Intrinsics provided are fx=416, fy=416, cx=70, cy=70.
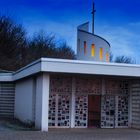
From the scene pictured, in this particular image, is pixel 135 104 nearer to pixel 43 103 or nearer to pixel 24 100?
pixel 43 103

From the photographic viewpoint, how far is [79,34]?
2486cm

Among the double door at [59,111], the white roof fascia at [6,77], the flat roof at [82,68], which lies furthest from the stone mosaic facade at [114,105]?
the white roof fascia at [6,77]

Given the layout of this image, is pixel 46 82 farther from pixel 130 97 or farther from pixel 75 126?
pixel 130 97

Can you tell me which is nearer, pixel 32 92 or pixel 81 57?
pixel 32 92

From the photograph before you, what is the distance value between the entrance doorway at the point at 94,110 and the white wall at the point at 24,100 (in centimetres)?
325

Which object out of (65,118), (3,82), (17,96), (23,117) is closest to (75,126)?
(65,118)

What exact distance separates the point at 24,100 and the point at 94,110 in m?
4.87

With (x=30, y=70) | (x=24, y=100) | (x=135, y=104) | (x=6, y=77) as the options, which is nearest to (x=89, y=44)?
(x=30, y=70)

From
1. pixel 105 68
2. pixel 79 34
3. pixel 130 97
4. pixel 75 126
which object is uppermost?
pixel 79 34

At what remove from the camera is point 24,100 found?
25.9 metres

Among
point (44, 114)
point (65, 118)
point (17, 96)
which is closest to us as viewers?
point (44, 114)

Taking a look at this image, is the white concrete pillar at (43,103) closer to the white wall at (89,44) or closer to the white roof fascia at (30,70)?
the white roof fascia at (30,70)

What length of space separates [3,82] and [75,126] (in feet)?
30.9

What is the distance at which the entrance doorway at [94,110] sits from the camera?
2338cm
